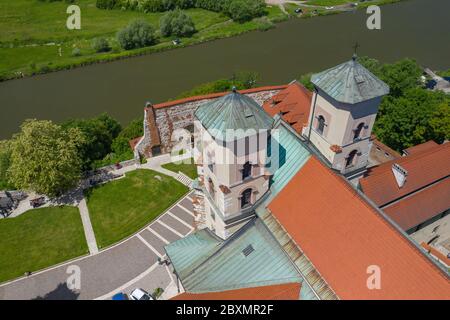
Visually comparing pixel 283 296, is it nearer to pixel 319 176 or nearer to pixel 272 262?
pixel 272 262

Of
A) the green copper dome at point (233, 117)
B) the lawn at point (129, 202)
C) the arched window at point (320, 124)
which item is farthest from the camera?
the lawn at point (129, 202)

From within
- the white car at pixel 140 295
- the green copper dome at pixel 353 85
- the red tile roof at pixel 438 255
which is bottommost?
the white car at pixel 140 295

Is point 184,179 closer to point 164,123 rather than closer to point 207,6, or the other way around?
point 164,123

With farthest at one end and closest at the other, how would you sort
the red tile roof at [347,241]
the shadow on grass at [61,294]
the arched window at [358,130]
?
the shadow on grass at [61,294]
the arched window at [358,130]
the red tile roof at [347,241]

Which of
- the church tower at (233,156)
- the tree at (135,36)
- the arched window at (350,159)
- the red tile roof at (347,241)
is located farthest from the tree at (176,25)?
the red tile roof at (347,241)

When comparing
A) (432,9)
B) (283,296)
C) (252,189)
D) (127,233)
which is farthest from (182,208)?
(432,9)

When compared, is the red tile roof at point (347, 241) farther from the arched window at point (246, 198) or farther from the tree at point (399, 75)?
the tree at point (399, 75)

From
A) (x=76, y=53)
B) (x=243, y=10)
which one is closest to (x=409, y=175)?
(x=76, y=53)
